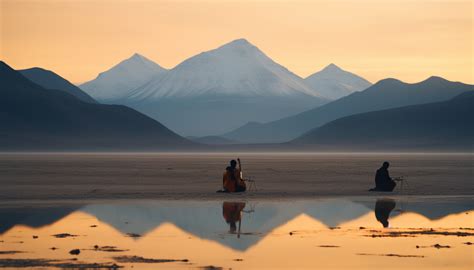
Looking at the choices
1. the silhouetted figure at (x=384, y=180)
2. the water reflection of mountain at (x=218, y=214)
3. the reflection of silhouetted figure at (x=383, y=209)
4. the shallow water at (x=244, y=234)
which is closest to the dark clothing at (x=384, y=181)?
the silhouetted figure at (x=384, y=180)

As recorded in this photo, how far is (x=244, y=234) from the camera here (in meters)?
26.8

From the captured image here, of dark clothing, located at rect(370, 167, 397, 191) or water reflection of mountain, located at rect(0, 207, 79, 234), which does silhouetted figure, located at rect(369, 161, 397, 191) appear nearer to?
dark clothing, located at rect(370, 167, 397, 191)

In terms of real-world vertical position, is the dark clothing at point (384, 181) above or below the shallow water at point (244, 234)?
above

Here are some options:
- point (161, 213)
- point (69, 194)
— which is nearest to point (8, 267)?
point (161, 213)

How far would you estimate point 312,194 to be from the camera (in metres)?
45.1

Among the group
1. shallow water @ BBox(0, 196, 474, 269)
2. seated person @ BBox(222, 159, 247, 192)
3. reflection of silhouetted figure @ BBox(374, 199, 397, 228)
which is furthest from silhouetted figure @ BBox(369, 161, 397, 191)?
seated person @ BBox(222, 159, 247, 192)

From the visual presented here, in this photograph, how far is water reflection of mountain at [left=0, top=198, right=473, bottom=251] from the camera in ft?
91.2

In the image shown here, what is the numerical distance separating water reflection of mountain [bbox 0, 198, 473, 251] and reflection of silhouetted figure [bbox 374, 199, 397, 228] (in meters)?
0.26

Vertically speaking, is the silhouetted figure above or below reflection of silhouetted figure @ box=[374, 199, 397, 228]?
above

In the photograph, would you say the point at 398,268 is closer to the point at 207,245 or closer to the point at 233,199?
the point at 207,245

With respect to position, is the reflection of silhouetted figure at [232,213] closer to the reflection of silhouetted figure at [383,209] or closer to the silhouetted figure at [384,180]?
the reflection of silhouetted figure at [383,209]

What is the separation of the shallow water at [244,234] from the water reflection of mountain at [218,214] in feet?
0.11

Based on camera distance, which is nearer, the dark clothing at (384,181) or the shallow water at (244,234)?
the shallow water at (244,234)

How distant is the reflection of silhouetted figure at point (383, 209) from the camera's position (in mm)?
31203
